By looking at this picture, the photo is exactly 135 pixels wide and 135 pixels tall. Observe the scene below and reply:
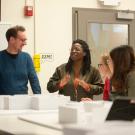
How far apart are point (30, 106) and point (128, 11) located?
11.3ft

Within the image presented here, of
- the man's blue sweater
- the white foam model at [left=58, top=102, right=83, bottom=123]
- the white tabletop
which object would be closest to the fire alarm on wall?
the man's blue sweater

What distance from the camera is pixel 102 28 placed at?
19.1 ft

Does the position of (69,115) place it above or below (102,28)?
below

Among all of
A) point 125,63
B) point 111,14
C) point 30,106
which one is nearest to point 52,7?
point 111,14

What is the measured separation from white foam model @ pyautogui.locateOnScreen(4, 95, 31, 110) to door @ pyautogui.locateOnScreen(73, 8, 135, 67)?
2.84 m

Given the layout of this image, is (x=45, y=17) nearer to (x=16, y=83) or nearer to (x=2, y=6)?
(x=2, y=6)

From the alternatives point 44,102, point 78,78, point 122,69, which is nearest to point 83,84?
point 78,78

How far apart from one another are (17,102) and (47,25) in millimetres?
2715

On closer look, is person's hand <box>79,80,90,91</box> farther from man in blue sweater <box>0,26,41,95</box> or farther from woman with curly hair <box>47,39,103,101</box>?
man in blue sweater <box>0,26,41,95</box>

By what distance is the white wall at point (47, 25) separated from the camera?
5.21 meters

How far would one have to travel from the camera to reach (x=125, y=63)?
3307mm

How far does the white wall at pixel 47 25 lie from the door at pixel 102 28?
14 centimetres

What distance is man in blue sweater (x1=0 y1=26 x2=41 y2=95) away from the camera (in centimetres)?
427

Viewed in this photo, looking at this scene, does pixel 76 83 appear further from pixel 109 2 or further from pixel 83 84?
pixel 109 2
